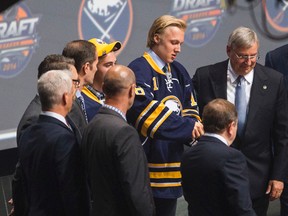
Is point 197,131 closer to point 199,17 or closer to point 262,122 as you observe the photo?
point 262,122

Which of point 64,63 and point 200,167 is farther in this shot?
point 64,63

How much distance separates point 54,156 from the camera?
12.1 ft

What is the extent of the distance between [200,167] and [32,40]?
201 centimetres

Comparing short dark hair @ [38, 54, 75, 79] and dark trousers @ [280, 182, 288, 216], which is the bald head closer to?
short dark hair @ [38, 54, 75, 79]

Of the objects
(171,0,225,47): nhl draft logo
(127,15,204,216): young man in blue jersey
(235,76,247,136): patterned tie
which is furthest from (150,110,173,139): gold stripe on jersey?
(171,0,225,47): nhl draft logo

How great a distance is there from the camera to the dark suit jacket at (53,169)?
12.1ft

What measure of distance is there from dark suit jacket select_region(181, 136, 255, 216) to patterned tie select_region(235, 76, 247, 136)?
798mm

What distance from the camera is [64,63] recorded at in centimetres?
407

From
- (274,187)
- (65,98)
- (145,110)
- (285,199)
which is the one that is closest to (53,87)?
(65,98)

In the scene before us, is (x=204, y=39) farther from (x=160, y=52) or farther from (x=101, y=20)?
(x=160, y=52)

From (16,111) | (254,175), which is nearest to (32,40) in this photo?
(16,111)

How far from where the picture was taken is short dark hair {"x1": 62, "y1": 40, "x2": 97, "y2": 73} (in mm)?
4289

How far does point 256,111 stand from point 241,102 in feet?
0.32

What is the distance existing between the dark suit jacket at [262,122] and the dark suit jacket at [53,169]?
1.19m
